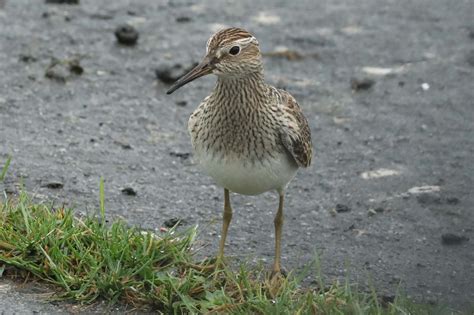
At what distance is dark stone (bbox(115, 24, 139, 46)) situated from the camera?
945 cm

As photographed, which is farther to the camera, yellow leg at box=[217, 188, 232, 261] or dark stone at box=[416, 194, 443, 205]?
dark stone at box=[416, 194, 443, 205]

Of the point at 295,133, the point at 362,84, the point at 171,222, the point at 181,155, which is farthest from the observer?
the point at 362,84

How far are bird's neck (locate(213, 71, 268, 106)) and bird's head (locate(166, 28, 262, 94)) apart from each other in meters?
0.05

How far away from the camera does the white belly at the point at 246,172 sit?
5.69 m

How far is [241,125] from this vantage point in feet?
18.8

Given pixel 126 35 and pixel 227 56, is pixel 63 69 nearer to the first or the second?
pixel 126 35

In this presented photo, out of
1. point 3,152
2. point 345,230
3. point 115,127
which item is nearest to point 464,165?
point 345,230

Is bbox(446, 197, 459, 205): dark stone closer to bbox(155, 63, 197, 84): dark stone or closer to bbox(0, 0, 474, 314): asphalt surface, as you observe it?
bbox(0, 0, 474, 314): asphalt surface

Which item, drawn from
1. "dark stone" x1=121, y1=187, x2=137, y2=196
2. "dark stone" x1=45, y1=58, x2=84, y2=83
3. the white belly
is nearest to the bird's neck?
the white belly

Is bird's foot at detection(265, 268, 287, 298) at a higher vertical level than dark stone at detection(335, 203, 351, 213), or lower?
higher

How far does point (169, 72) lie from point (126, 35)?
2.91 feet

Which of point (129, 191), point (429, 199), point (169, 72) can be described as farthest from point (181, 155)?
point (429, 199)

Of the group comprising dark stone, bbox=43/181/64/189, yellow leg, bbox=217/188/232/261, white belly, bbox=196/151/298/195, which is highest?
white belly, bbox=196/151/298/195

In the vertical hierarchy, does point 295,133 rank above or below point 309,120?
above
